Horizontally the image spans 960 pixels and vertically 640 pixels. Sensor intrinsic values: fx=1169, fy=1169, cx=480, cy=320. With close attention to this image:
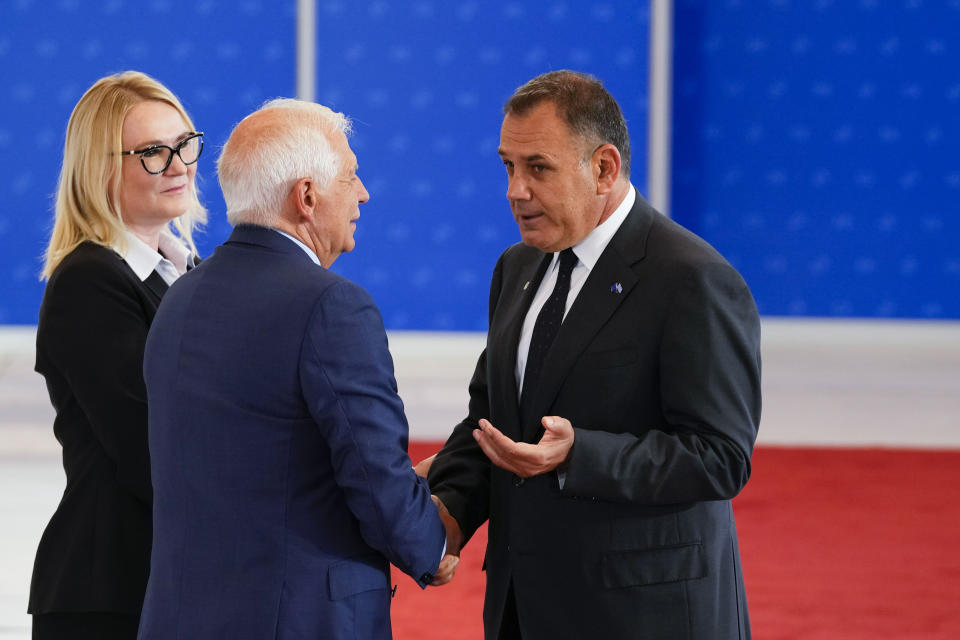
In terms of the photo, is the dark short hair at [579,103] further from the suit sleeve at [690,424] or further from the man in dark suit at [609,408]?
the suit sleeve at [690,424]

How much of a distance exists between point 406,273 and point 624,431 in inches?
286

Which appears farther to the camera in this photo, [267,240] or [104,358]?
[104,358]

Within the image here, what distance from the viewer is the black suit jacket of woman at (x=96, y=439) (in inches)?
84.7

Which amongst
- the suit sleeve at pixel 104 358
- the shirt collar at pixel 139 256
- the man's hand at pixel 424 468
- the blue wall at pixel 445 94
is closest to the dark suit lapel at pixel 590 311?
the man's hand at pixel 424 468

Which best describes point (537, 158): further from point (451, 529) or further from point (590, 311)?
point (451, 529)

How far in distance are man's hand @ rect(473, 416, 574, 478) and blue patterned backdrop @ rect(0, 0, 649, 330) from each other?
7.15m

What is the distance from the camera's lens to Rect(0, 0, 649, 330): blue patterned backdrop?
8.93 metres

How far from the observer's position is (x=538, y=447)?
6.02 feet

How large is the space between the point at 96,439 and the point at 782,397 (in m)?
5.98

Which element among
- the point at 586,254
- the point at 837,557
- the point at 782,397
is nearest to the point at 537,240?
the point at 586,254

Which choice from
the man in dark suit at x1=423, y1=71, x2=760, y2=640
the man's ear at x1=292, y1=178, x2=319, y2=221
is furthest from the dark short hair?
the man's ear at x1=292, y1=178, x2=319, y2=221

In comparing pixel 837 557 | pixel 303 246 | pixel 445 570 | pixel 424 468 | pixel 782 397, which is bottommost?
pixel 837 557

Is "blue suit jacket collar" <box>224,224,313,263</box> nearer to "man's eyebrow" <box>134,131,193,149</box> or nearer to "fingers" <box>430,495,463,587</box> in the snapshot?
"fingers" <box>430,495,463,587</box>

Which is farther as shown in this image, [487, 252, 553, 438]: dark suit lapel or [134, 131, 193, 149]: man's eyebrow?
[134, 131, 193, 149]: man's eyebrow
